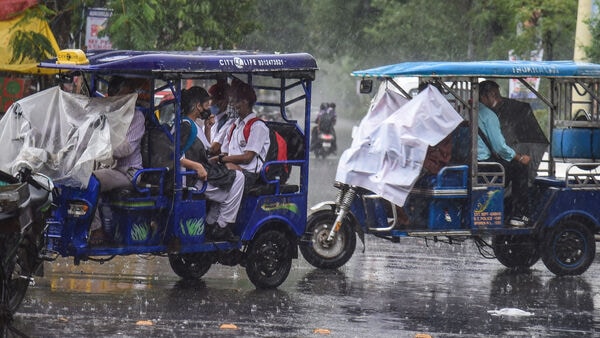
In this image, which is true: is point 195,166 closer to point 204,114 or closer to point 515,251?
point 204,114

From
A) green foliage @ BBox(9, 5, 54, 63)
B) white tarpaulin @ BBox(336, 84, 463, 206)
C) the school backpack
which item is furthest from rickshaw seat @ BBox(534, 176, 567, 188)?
green foliage @ BBox(9, 5, 54, 63)

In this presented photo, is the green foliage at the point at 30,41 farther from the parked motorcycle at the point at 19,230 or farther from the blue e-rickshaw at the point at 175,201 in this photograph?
the parked motorcycle at the point at 19,230

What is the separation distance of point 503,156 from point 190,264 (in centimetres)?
354

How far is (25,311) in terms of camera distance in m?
10.0

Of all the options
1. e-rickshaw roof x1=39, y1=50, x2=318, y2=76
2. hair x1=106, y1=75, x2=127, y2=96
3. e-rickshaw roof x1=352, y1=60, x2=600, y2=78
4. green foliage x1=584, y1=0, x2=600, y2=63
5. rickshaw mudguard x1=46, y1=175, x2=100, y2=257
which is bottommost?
rickshaw mudguard x1=46, y1=175, x2=100, y2=257

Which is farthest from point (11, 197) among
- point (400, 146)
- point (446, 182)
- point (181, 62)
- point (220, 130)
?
point (446, 182)

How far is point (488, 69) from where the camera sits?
12789mm

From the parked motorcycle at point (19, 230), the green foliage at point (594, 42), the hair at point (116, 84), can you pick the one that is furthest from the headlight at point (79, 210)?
the green foliage at point (594, 42)

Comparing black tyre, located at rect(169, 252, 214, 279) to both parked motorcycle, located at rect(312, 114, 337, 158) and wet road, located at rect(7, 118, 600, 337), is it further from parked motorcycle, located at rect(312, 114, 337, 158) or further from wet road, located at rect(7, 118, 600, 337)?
parked motorcycle, located at rect(312, 114, 337, 158)

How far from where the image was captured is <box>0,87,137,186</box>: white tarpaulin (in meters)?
10.3

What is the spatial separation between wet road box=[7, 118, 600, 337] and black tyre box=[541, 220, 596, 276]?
0.14m

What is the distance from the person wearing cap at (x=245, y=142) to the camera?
38.5 feet

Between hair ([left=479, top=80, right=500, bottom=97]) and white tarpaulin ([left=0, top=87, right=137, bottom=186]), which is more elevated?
hair ([left=479, top=80, right=500, bottom=97])

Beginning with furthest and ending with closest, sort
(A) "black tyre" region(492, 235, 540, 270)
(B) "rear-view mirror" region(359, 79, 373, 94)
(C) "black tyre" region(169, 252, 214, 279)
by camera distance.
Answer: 1. (A) "black tyre" region(492, 235, 540, 270)
2. (B) "rear-view mirror" region(359, 79, 373, 94)
3. (C) "black tyre" region(169, 252, 214, 279)
